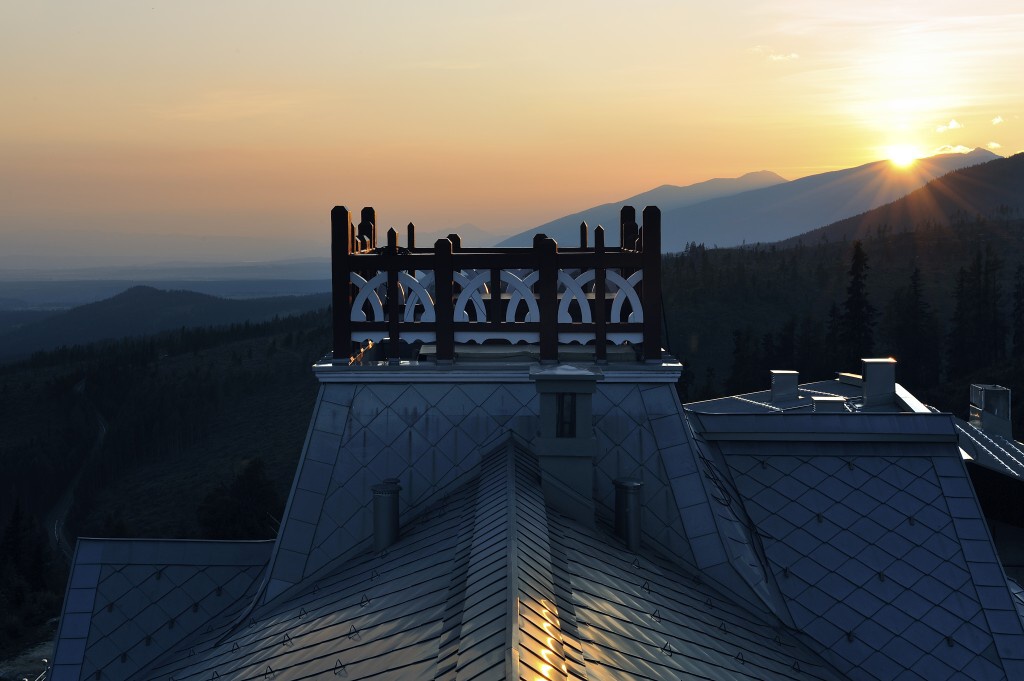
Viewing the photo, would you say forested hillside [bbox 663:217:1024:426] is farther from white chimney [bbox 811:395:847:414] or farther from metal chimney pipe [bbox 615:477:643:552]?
metal chimney pipe [bbox 615:477:643:552]

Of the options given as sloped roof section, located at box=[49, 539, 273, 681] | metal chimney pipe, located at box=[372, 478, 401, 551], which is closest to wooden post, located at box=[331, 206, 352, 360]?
metal chimney pipe, located at box=[372, 478, 401, 551]

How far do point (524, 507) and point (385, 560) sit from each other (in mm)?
2280

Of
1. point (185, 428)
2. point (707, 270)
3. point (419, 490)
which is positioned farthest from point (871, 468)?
point (707, 270)

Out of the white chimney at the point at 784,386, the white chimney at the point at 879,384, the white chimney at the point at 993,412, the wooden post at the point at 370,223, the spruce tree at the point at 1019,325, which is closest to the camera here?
the wooden post at the point at 370,223

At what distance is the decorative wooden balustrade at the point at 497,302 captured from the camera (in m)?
14.2

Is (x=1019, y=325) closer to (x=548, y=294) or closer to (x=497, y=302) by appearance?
(x=497, y=302)

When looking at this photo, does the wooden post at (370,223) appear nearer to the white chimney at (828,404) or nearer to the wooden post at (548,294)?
the wooden post at (548,294)

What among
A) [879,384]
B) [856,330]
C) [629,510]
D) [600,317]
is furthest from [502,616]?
[856,330]

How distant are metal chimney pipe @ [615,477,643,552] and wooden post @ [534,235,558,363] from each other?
93.6 inches

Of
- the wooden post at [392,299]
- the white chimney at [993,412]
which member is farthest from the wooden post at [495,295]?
the white chimney at [993,412]

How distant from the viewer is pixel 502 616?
7.84 m

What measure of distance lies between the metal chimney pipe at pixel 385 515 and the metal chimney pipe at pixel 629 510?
270cm

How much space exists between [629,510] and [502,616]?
5285 mm

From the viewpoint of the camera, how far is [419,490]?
14242 millimetres
